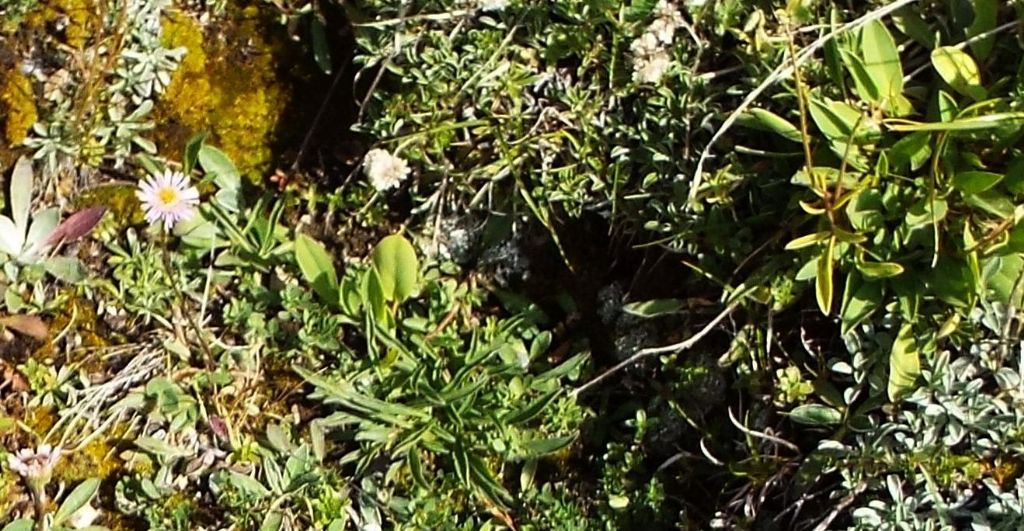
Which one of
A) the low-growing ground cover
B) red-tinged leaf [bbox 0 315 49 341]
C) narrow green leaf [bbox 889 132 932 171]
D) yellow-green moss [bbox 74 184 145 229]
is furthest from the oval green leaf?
red-tinged leaf [bbox 0 315 49 341]

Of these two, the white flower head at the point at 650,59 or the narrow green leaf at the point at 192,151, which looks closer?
the white flower head at the point at 650,59

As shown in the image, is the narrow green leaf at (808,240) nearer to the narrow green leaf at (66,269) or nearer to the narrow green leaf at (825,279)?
the narrow green leaf at (825,279)

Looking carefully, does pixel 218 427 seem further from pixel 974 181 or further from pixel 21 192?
pixel 974 181

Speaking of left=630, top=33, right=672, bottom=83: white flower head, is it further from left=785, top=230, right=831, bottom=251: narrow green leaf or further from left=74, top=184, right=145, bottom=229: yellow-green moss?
left=74, top=184, right=145, bottom=229: yellow-green moss

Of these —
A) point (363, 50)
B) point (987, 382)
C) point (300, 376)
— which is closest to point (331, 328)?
point (300, 376)

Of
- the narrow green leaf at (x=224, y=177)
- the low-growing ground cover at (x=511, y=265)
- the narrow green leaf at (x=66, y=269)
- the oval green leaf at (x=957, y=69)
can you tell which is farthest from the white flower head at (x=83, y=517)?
the oval green leaf at (x=957, y=69)

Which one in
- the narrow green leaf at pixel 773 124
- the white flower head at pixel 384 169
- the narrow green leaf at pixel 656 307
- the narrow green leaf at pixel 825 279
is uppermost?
the narrow green leaf at pixel 773 124

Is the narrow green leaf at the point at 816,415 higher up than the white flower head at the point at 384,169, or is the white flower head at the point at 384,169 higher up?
the white flower head at the point at 384,169
